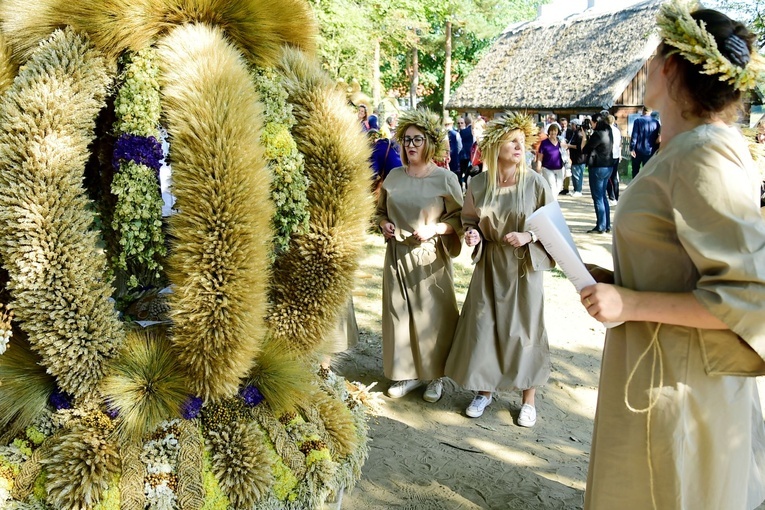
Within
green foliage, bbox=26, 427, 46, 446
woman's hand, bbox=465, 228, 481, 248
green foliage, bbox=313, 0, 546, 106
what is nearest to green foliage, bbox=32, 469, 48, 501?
green foliage, bbox=26, 427, 46, 446

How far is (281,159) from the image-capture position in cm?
231

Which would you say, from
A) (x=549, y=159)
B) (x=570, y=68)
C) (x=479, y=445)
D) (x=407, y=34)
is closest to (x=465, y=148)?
(x=549, y=159)

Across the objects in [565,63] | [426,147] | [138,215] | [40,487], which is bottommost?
[40,487]

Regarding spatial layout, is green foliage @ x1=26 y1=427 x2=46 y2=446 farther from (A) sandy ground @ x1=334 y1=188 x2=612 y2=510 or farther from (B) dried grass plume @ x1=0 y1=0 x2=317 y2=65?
(A) sandy ground @ x1=334 y1=188 x2=612 y2=510

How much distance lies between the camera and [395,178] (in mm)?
4957

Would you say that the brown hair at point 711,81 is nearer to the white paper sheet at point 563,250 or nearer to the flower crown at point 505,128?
the white paper sheet at point 563,250

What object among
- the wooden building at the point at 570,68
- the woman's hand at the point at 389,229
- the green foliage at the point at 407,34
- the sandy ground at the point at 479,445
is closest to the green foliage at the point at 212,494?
the sandy ground at the point at 479,445

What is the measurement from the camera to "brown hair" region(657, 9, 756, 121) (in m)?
1.81

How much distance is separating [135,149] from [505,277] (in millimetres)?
3142

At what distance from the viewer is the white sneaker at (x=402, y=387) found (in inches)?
202

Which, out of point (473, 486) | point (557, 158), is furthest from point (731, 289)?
point (557, 158)

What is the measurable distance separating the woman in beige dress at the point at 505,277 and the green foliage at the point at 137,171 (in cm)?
281

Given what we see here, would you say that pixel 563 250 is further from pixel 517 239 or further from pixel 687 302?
pixel 517 239

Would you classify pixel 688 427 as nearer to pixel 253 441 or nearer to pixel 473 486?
pixel 253 441
